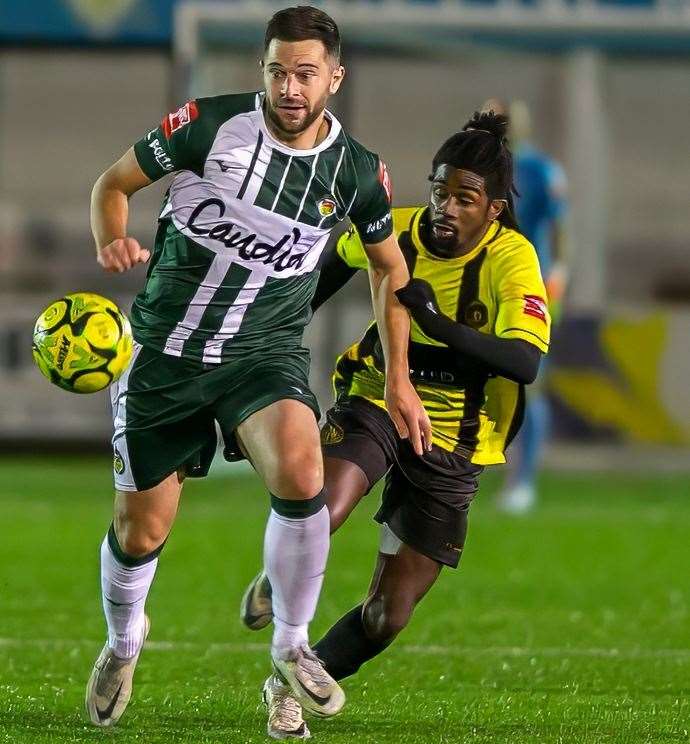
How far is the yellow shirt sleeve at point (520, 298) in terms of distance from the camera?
537cm

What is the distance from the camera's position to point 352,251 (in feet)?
18.6

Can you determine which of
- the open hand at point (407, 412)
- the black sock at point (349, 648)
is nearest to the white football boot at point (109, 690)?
the black sock at point (349, 648)

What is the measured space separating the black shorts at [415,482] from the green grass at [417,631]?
1.78 feet

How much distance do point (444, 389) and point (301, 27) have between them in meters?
1.31

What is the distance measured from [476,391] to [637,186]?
30415 mm

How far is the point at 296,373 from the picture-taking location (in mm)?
5113

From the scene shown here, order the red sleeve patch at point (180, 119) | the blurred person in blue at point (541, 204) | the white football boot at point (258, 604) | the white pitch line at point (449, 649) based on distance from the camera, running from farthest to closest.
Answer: the blurred person in blue at point (541, 204) < the white pitch line at point (449, 649) < the white football boot at point (258, 604) < the red sleeve patch at point (180, 119)

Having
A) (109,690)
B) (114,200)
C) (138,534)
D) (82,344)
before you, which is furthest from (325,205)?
(109,690)

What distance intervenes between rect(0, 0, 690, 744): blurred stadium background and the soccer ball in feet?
3.37

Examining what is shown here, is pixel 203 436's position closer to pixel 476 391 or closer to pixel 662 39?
pixel 476 391

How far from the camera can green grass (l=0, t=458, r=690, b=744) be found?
523 cm

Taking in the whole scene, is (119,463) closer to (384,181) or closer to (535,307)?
(384,181)

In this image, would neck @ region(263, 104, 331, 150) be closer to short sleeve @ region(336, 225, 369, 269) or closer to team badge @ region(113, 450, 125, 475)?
short sleeve @ region(336, 225, 369, 269)

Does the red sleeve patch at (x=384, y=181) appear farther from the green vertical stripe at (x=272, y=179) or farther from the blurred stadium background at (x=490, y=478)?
the blurred stadium background at (x=490, y=478)
